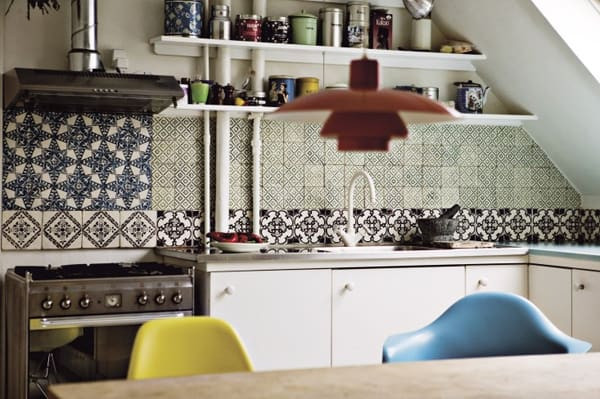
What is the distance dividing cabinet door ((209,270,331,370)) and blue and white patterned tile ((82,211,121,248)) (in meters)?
0.70

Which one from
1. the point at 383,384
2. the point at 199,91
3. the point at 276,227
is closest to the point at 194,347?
the point at 383,384

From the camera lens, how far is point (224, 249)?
430cm

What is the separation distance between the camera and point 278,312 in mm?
4184

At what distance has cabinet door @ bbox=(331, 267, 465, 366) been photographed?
4309mm

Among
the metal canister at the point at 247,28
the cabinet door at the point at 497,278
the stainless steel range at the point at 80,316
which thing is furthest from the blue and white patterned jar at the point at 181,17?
the cabinet door at the point at 497,278

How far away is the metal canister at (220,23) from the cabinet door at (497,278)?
167cm

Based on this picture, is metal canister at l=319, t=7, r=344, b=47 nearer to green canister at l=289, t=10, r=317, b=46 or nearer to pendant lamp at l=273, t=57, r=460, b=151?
green canister at l=289, t=10, r=317, b=46

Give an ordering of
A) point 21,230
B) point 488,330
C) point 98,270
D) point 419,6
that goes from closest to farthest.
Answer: point 488,330, point 98,270, point 21,230, point 419,6

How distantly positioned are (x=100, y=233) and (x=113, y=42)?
939 mm

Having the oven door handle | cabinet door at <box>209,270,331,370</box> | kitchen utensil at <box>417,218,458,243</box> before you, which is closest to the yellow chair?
the oven door handle

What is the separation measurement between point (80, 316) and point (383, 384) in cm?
196

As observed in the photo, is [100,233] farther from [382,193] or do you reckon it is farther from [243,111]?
[382,193]

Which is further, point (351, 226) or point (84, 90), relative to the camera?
point (351, 226)

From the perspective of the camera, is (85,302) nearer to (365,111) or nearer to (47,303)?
(47,303)
